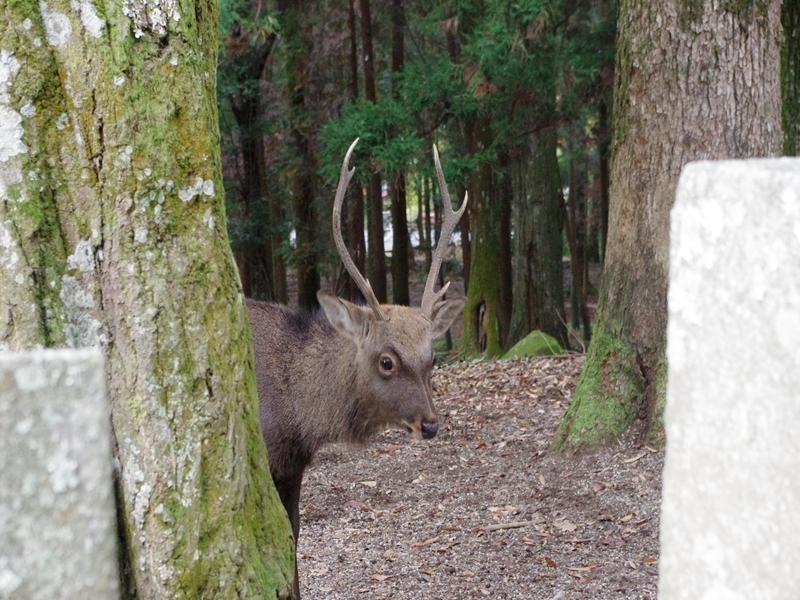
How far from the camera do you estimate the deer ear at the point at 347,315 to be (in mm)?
5824

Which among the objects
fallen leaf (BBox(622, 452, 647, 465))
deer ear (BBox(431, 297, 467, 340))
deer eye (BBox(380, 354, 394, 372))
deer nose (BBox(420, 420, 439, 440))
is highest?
deer ear (BBox(431, 297, 467, 340))

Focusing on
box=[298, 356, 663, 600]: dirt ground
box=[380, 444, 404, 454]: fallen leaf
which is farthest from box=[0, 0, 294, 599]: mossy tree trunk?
box=[380, 444, 404, 454]: fallen leaf

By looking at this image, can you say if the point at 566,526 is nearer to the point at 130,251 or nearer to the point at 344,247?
the point at 344,247

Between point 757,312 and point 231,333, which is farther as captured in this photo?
point 231,333

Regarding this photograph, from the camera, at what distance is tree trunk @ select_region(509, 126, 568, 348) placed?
A: 14.4 m

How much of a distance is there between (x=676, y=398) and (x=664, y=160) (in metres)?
4.77

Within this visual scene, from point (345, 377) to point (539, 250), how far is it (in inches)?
363

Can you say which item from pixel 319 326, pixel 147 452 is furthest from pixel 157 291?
pixel 319 326

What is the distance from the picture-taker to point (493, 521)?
19.7 ft

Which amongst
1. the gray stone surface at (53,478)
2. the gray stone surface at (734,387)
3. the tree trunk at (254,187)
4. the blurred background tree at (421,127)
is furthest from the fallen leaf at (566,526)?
the tree trunk at (254,187)

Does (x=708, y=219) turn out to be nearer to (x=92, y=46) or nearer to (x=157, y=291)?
(x=157, y=291)

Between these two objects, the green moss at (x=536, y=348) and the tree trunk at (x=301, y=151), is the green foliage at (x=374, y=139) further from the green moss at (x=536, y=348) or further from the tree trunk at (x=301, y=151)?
the tree trunk at (x=301, y=151)

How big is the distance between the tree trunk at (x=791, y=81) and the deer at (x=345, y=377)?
3.66 meters

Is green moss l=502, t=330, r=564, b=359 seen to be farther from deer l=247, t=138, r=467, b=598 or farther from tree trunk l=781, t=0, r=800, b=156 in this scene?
deer l=247, t=138, r=467, b=598
